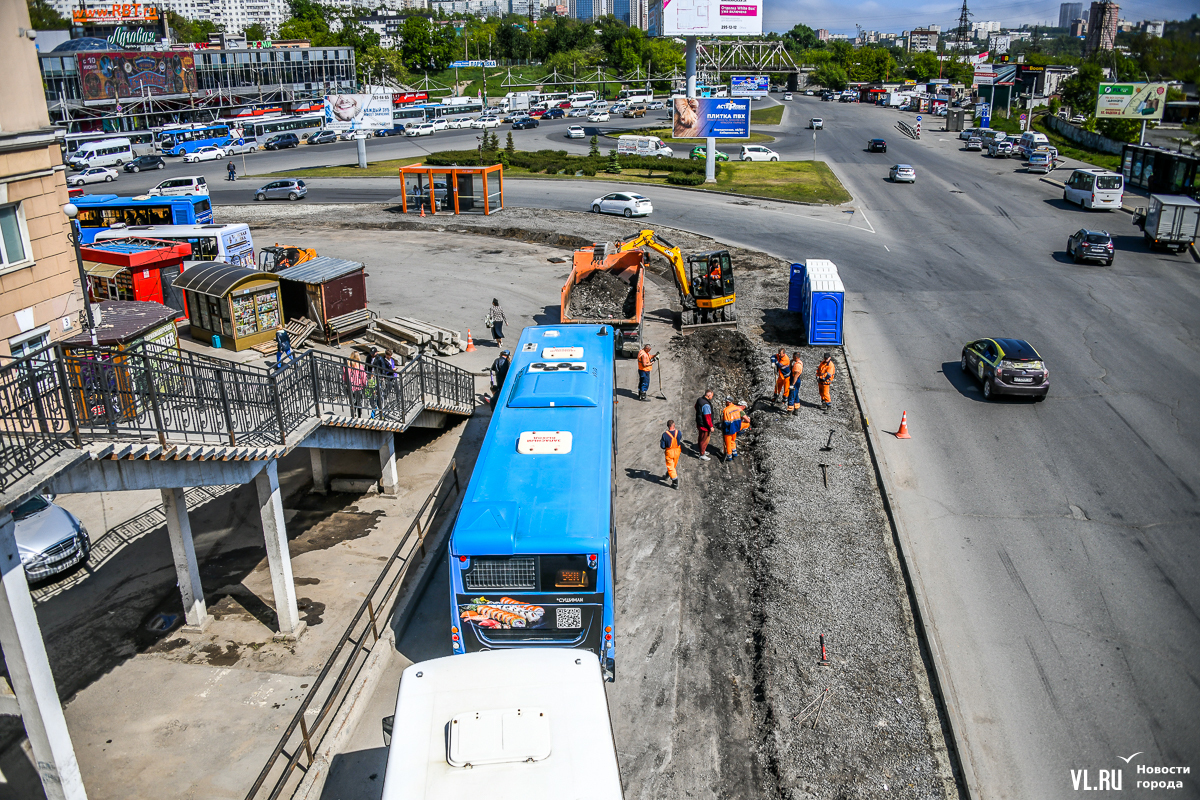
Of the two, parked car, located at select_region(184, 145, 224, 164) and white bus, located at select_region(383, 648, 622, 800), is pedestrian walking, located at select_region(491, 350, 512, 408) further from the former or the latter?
parked car, located at select_region(184, 145, 224, 164)

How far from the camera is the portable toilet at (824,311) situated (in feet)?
84.7

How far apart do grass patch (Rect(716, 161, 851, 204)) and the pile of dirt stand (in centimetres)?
2819

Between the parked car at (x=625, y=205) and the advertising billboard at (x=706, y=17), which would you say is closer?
the parked car at (x=625, y=205)

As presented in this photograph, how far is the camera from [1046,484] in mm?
17891

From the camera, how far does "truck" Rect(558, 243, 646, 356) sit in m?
26.0

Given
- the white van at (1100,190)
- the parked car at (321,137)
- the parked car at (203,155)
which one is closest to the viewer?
the white van at (1100,190)

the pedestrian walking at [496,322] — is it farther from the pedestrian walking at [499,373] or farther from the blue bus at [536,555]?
the blue bus at [536,555]

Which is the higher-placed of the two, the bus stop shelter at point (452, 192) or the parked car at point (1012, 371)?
the bus stop shelter at point (452, 192)

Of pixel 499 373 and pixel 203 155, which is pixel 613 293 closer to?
pixel 499 373

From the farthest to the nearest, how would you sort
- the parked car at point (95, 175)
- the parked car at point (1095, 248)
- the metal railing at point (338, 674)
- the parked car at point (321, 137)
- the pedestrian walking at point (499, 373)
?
the parked car at point (321, 137) < the parked car at point (95, 175) < the parked car at point (1095, 248) < the pedestrian walking at point (499, 373) < the metal railing at point (338, 674)

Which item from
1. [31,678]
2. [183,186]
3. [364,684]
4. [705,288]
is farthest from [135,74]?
[31,678]

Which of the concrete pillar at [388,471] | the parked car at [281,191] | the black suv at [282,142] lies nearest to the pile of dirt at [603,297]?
the concrete pillar at [388,471]

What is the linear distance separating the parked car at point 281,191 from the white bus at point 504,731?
173 ft

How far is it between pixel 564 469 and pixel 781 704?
4.71 meters
